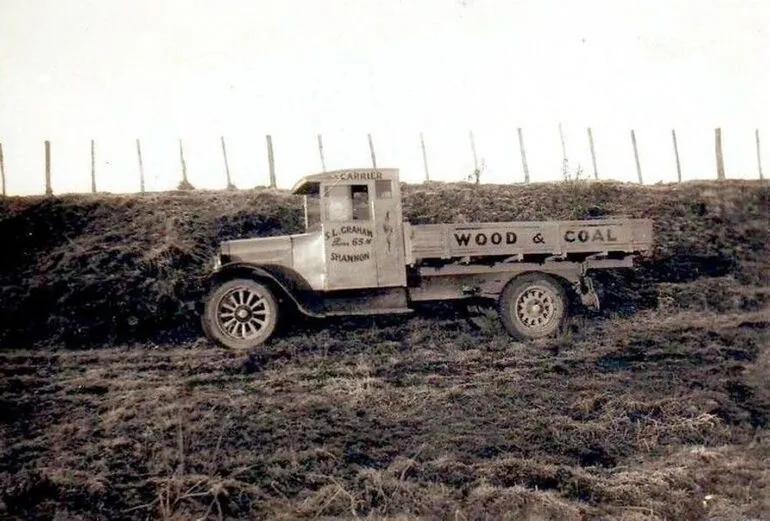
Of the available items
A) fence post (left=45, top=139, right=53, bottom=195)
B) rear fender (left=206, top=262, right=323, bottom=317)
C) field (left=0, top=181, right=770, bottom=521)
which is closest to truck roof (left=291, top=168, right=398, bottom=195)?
rear fender (left=206, top=262, right=323, bottom=317)

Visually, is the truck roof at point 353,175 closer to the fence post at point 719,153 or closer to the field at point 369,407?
the field at point 369,407

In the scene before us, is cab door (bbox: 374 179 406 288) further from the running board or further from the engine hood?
the engine hood

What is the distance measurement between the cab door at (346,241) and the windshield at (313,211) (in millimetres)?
297

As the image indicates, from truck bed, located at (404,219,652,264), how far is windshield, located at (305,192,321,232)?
1299 millimetres

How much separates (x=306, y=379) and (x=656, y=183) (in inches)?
561

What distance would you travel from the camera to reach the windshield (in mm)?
8773

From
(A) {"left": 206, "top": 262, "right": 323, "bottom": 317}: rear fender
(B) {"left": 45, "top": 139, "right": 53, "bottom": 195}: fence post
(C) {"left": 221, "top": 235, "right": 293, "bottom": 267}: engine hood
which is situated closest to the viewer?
(A) {"left": 206, "top": 262, "right": 323, "bottom": 317}: rear fender

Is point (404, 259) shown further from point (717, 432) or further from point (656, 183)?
point (656, 183)

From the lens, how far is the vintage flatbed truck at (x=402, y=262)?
8305 mm

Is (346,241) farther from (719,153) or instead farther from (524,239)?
(719,153)

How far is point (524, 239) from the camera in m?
8.34

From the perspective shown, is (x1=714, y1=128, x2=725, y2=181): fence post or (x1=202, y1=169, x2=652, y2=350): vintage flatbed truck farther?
(x1=714, y1=128, x2=725, y2=181): fence post

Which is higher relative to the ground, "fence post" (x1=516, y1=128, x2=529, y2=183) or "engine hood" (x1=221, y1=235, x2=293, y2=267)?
"fence post" (x1=516, y1=128, x2=529, y2=183)

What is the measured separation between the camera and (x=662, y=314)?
10.4 m
